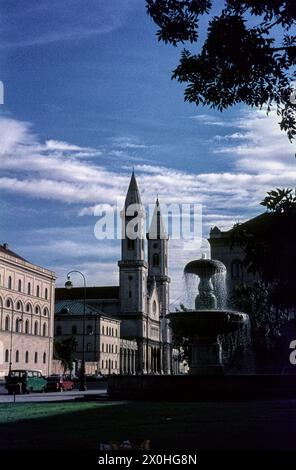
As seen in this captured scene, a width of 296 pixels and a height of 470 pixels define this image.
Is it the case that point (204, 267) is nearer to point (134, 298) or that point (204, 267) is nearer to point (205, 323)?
point (205, 323)

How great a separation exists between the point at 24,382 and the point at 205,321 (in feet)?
68.3

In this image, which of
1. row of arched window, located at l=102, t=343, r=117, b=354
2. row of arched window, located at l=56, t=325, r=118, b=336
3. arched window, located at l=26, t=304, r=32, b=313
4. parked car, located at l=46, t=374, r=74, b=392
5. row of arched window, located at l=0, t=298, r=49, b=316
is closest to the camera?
parked car, located at l=46, t=374, r=74, b=392

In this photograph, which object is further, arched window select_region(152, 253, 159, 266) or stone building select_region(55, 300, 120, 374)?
arched window select_region(152, 253, 159, 266)

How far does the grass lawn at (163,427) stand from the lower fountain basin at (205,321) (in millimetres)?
4632

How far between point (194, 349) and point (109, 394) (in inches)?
142

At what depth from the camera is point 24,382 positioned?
1617 inches

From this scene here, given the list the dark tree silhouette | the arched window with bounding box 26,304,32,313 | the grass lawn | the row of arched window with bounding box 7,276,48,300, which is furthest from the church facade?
the dark tree silhouette

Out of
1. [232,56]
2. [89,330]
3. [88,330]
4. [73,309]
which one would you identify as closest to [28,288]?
[89,330]

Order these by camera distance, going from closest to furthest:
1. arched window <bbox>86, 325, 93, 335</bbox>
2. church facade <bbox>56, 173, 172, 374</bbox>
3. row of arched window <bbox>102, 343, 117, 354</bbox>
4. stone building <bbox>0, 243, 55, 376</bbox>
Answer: stone building <bbox>0, 243, 55, 376</bbox> → arched window <bbox>86, 325, 93, 335</bbox> → row of arched window <bbox>102, 343, 117, 354</bbox> → church facade <bbox>56, 173, 172, 374</bbox>

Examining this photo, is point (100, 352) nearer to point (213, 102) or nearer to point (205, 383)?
point (205, 383)

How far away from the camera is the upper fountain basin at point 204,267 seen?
2606 centimetres

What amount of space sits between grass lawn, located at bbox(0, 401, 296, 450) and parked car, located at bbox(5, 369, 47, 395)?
21848mm

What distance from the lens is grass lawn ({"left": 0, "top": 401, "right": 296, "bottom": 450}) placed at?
1059 centimetres

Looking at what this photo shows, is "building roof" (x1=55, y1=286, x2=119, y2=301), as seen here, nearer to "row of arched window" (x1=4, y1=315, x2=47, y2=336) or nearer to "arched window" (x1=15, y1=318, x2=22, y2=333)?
"row of arched window" (x1=4, y1=315, x2=47, y2=336)
